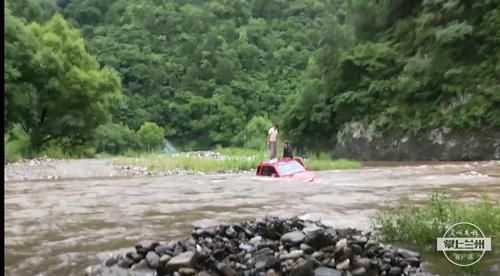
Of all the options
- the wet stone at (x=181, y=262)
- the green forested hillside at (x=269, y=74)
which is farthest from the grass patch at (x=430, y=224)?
the green forested hillside at (x=269, y=74)

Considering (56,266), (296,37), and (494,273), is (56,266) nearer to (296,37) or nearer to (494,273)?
(494,273)

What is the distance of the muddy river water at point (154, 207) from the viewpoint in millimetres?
8523

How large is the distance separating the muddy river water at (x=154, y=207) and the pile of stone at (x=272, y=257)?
0.52 meters

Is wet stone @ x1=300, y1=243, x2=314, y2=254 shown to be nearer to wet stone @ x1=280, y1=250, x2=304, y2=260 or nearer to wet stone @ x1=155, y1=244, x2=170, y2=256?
wet stone @ x1=280, y1=250, x2=304, y2=260

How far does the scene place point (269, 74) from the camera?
96375 mm

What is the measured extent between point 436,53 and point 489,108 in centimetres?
574

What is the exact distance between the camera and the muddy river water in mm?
8523

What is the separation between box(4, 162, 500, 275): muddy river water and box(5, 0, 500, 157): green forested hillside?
52.0 feet

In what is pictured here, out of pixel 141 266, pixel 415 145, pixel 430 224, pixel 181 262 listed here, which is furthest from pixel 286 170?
pixel 415 145

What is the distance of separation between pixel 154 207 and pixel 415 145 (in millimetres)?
30471

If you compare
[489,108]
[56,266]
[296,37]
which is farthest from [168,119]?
[56,266]

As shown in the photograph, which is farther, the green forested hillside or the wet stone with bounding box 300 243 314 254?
the green forested hillside

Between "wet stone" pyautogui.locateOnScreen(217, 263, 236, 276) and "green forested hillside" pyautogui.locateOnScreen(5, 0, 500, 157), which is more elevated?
"green forested hillside" pyautogui.locateOnScreen(5, 0, 500, 157)

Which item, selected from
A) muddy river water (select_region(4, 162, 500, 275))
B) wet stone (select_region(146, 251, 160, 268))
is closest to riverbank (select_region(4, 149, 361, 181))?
muddy river water (select_region(4, 162, 500, 275))
